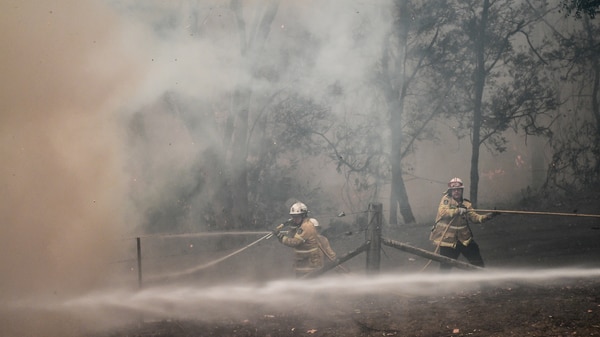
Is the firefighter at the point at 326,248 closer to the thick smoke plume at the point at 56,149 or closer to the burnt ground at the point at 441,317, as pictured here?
the burnt ground at the point at 441,317

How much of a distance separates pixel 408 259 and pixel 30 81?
7.76m

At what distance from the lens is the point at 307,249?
27.7 feet

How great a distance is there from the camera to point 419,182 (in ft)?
59.3

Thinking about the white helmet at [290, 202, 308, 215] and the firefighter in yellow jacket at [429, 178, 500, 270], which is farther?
the firefighter in yellow jacket at [429, 178, 500, 270]

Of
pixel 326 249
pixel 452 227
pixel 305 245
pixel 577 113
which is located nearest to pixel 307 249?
pixel 305 245

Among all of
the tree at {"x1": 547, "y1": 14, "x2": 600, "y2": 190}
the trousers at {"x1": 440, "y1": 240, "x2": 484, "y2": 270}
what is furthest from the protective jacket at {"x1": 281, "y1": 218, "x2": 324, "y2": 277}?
the tree at {"x1": 547, "y1": 14, "x2": 600, "y2": 190}

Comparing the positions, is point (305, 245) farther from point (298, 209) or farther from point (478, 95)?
point (478, 95)

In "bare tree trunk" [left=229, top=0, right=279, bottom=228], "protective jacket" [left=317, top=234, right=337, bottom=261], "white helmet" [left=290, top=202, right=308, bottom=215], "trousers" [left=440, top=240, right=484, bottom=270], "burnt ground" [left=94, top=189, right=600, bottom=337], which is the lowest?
"burnt ground" [left=94, top=189, right=600, bottom=337]

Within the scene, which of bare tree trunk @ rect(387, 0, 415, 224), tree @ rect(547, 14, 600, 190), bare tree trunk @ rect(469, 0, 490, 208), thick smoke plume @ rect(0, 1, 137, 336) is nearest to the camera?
thick smoke plume @ rect(0, 1, 137, 336)

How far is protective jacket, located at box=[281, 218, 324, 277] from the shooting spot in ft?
27.6

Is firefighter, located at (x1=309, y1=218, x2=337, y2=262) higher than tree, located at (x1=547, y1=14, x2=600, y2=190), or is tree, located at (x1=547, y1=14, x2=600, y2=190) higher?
tree, located at (x1=547, y1=14, x2=600, y2=190)

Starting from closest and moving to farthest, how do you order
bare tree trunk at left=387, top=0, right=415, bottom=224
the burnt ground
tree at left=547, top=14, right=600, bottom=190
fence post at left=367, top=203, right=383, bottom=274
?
the burnt ground, fence post at left=367, top=203, right=383, bottom=274, bare tree trunk at left=387, top=0, right=415, bottom=224, tree at left=547, top=14, right=600, bottom=190

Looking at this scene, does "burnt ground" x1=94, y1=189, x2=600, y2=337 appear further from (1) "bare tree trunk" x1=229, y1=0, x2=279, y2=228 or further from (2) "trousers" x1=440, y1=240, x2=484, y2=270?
(1) "bare tree trunk" x1=229, y1=0, x2=279, y2=228

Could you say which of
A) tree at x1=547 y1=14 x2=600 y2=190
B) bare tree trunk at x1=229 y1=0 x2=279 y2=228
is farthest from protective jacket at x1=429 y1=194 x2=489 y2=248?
tree at x1=547 y1=14 x2=600 y2=190
